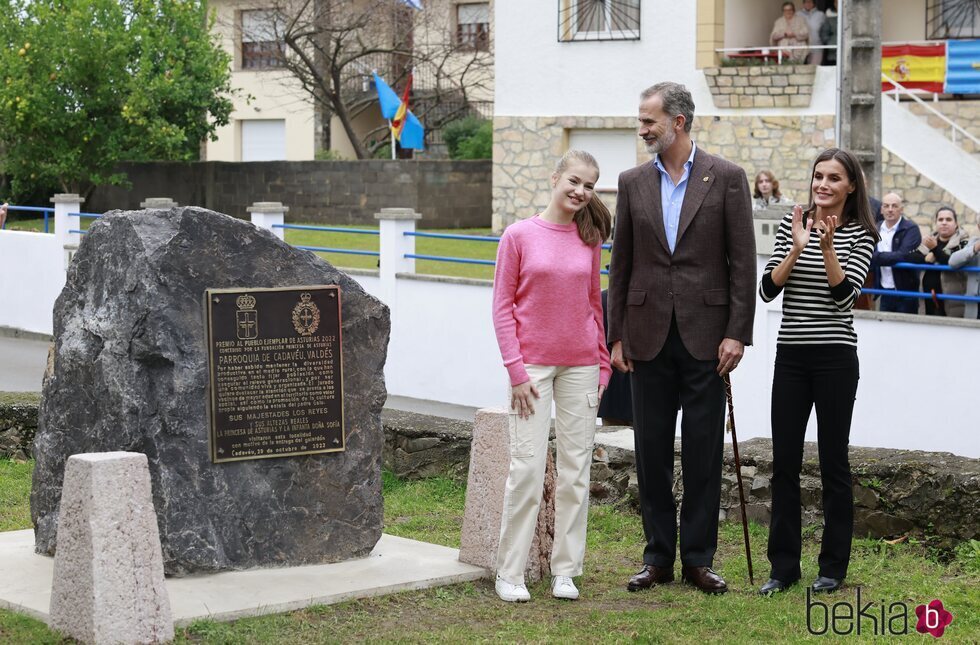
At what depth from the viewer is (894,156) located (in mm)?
21250

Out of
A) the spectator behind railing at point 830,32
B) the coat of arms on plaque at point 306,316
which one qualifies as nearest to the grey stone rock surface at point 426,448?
the coat of arms on plaque at point 306,316

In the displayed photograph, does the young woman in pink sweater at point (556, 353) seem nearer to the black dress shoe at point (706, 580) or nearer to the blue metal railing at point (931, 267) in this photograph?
the black dress shoe at point (706, 580)

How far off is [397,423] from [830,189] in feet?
12.1

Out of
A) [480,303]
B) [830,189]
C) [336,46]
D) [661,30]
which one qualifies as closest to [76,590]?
[830,189]

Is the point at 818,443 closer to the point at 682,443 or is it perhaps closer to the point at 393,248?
the point at 682,443

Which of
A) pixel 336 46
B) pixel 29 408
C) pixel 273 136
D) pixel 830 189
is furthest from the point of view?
pixel 273 136

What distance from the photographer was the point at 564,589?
6.20m

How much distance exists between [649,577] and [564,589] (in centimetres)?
40

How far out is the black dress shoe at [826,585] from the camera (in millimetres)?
6199

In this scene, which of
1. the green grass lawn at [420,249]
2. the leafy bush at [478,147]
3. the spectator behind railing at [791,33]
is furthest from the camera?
the leafy bush at [478,147]

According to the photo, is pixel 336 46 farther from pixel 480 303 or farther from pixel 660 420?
pixel 660 420

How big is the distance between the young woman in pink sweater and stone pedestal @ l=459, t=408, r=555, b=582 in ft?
1.12

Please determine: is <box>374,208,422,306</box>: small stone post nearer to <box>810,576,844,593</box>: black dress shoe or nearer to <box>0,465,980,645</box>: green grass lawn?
<box>0,465,980,645</box>: green grass lawn

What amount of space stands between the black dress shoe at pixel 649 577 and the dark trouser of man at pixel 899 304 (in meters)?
5.93
